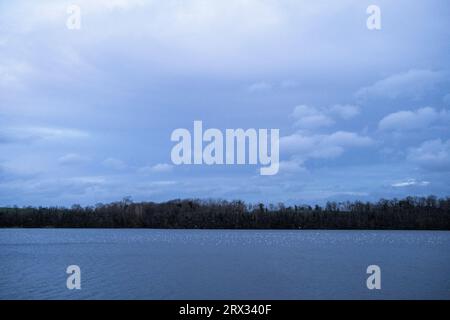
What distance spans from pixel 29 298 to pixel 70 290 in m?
2.96

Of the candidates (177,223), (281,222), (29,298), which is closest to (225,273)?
(29,298)

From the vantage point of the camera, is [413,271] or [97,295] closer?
[97,295]

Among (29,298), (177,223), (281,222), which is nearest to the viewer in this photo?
(29,298)

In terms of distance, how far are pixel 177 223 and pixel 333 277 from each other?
15046cm

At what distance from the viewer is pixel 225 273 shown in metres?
45.3

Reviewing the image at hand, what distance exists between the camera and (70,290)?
110ft
